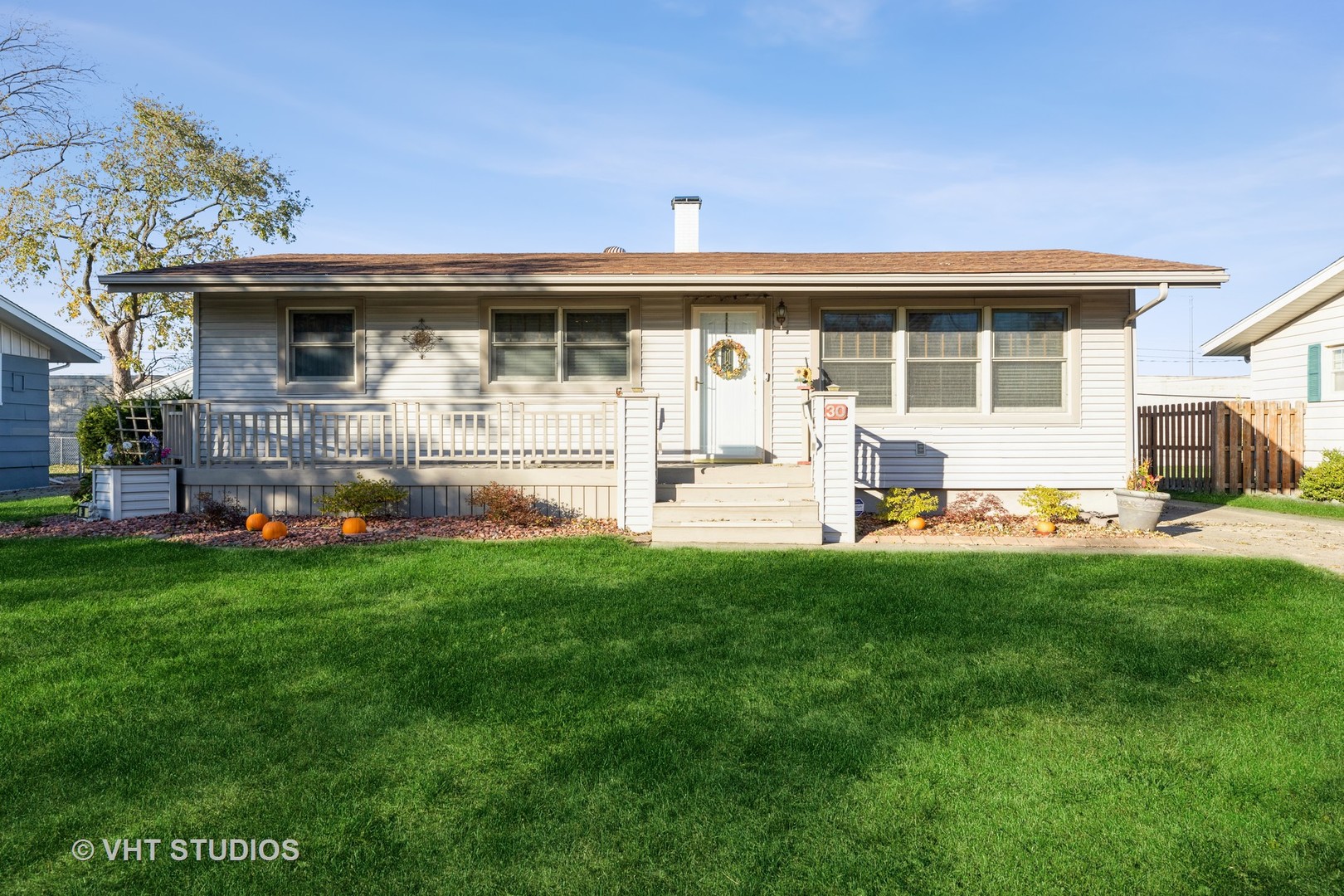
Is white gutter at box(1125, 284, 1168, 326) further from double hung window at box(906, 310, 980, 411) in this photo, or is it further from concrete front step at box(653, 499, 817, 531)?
concrete front step at box(653, 499, 817, 531)

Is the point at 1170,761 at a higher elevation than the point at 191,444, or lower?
lower

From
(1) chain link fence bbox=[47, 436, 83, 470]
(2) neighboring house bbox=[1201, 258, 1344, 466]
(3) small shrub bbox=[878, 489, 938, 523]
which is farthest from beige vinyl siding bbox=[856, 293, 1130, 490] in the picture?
(1) chain link fence bbox=[47, 436, 83, 470]

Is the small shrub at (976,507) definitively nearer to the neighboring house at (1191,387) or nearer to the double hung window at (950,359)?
the double hung window at (950,359)

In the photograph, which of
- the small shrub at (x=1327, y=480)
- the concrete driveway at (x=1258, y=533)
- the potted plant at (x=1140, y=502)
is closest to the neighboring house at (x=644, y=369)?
the potted plant at (x=1140, y=502)

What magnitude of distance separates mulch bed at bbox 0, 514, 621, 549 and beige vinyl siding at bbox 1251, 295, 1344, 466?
501 inches

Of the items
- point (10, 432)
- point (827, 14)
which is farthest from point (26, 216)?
point (827, 14)

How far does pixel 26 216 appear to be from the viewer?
18.8 m

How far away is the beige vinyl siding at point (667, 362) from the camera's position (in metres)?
9.75

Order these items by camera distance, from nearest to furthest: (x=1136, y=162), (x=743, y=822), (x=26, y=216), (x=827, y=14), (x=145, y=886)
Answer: (x=145, y=886) → (x=743, y=822) → (x=827, y=14) → (x=1136, y=162) → (x=26, y=216)

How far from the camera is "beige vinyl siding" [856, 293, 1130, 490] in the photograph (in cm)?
948

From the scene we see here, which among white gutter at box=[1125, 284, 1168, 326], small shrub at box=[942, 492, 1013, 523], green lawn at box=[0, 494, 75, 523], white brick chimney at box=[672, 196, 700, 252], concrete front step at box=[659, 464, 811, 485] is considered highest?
white brick chimney at box=[672, 196, 700, 252]

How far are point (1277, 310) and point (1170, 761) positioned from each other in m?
14.5

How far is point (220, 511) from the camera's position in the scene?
8375 millimetres

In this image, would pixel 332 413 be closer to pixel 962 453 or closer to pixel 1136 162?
pixel 962 453
